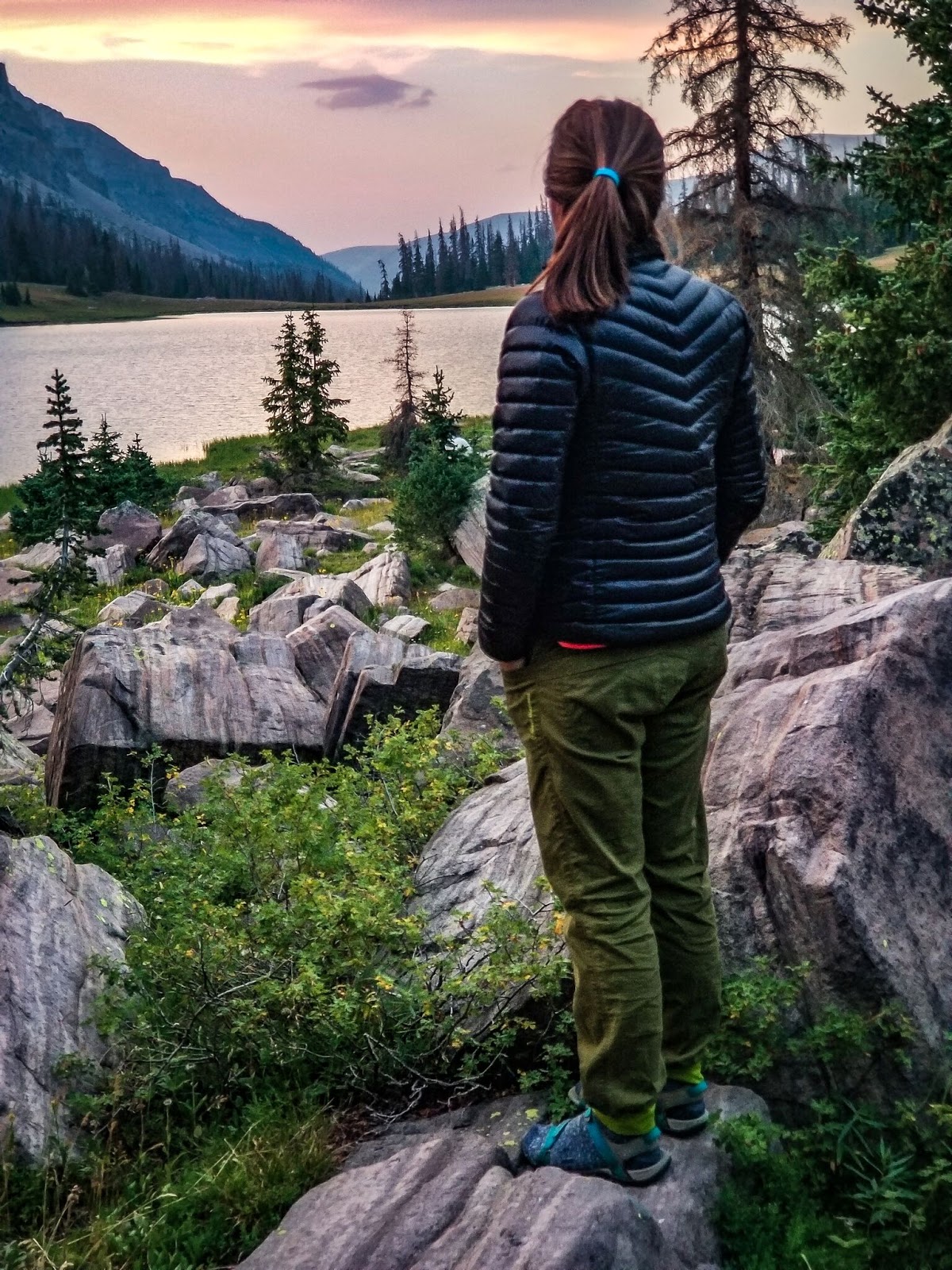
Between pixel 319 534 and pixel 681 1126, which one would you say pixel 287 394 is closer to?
pixel 319 534

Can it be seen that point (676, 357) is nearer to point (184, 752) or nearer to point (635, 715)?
point (635, 715)

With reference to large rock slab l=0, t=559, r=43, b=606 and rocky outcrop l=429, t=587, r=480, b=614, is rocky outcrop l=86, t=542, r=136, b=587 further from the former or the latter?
rocky outcrop l=429, t=587, r=480, b=614

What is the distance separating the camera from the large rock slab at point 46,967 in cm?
421

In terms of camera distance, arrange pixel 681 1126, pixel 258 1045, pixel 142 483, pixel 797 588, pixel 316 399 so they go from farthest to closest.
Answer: pixel 316 399
pixel 142 483
pixel 797 588
pixel 258 1045
pixel 681 1126

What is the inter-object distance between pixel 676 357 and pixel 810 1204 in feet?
8.44

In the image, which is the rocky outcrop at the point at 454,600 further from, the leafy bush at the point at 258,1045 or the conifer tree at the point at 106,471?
the conifer tree at the point at 106,471

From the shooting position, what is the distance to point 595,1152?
345 centimetres

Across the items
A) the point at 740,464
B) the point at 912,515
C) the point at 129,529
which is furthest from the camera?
the point at 129,529

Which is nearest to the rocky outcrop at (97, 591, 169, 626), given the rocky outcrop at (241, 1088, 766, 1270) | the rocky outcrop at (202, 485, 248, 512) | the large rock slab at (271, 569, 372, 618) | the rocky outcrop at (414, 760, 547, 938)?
the large rock slab at (271, 569, 372, 618)

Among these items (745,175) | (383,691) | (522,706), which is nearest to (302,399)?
(745,175)

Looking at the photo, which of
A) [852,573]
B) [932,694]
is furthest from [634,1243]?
[852,573]

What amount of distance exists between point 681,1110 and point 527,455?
7.08 feet

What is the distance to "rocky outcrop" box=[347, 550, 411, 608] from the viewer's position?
50.6 feet

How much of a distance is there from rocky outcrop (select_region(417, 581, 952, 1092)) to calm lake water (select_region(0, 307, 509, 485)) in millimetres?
13803
